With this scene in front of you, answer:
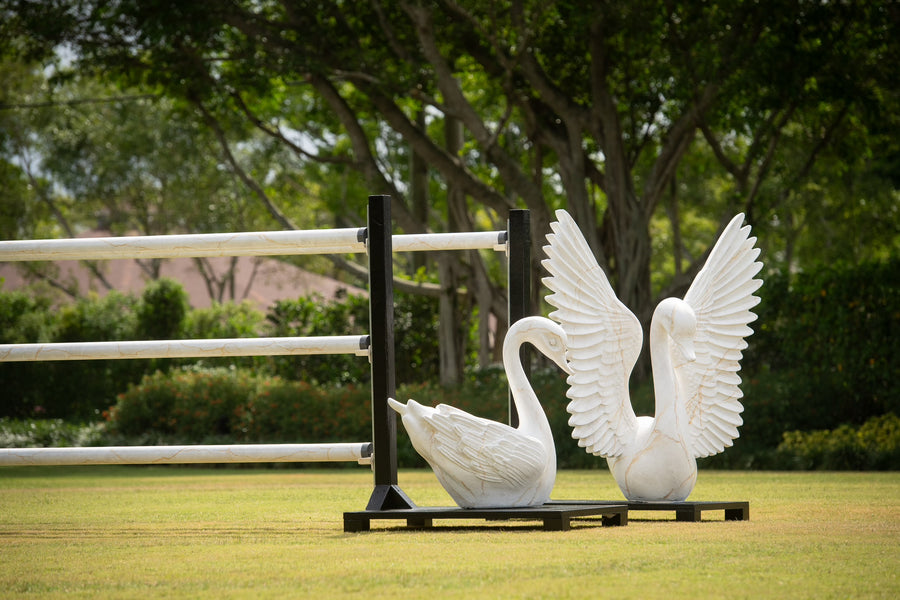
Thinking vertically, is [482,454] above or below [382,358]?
below

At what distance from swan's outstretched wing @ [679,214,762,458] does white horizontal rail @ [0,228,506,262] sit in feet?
4.32

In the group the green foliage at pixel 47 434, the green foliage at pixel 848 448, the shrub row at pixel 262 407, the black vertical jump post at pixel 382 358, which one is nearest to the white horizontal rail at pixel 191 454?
the black vertical jump post at pixel 382 358

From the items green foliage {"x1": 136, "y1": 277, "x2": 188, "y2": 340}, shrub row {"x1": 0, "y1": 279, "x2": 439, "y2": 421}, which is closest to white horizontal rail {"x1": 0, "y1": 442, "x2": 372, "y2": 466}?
shrub row {"x1": 0, "y1": 279, "x2": 439, "y2": 421}

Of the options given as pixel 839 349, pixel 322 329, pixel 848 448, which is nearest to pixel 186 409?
pixel 322 329

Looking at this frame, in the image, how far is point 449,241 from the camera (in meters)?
5.50

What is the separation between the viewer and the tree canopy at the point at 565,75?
46.3 feet

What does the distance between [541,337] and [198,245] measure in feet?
5.33

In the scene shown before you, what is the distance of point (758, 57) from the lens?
13.7 m

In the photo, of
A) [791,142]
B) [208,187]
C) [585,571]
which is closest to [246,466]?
[791,142]

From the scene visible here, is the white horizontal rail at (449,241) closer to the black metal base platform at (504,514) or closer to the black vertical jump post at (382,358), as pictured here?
the black vertical jump post at (382,358)

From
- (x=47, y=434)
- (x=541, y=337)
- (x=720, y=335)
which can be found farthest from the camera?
(x=47, y=434)

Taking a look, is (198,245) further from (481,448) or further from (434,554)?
(434,554)

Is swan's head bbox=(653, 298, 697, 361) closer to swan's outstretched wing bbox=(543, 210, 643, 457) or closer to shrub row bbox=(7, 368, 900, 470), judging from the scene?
swan's outstretched wing bbox=(543, 210, 643, 457)

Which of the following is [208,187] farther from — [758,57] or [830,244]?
[758,57]
